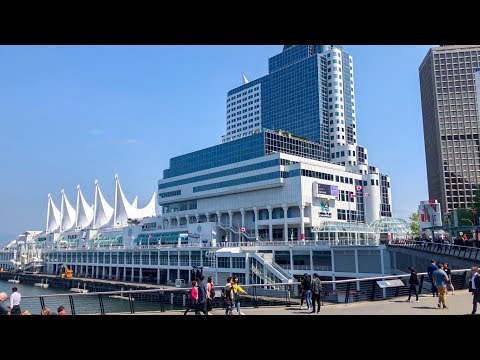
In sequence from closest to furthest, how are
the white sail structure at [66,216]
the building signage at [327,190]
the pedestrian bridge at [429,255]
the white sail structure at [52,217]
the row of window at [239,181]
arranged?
the pedestrian bridge at [429,255]
the building signage at [327,190]
the row of window at [239,181]
the white sail structure at [66,216]
the white sail structure at [52,217]

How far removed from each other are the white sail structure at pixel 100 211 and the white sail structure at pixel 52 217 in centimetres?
3533

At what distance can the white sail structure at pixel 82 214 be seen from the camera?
136000 mm

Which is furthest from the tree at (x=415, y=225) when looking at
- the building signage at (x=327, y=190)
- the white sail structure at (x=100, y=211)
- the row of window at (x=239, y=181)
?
the white sail structure at (x=100, y=211)

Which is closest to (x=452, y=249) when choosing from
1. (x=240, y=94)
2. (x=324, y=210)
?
(x=324, y=210)

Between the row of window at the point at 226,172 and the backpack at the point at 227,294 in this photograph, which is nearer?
the backpack at the point at 227,294

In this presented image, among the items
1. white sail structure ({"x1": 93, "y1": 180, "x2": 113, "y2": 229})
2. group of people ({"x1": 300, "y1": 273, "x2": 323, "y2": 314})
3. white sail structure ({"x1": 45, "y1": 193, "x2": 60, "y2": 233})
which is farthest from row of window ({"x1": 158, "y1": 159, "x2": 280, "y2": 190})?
white sail structure ({"x1": 45, "y1": 193, "x2": 60, "y2": 233})

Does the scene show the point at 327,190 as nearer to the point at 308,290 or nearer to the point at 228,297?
the point at 308,290

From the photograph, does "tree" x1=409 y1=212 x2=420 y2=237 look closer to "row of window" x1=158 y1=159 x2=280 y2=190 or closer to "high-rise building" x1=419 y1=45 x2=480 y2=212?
"row of window" x1=158 y1=159 x2=280 y2=190

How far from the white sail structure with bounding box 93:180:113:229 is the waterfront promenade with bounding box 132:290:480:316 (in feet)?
377

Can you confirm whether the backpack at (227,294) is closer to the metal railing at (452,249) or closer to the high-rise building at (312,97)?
the metal railing at (452,249)

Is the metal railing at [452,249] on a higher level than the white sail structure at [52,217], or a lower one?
lower

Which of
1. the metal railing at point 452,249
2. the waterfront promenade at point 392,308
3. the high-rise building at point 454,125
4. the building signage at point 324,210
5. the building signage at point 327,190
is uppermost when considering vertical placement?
the high-rise building at point 454,125

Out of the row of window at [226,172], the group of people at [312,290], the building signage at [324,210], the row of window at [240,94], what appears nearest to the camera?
the group of people at [312,290]

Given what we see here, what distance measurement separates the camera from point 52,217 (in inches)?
6122
